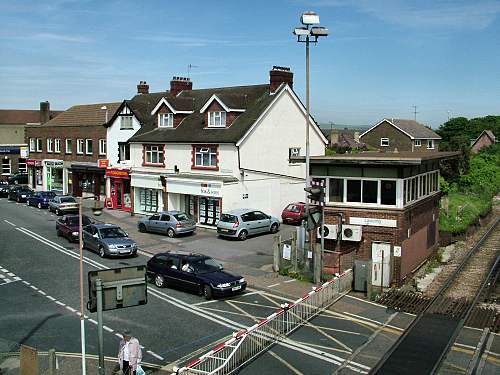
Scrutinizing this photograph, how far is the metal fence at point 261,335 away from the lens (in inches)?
540

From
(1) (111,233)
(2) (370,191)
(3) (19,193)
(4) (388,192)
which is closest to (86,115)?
(3) (19,193)

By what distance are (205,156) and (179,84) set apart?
1210 centimetres

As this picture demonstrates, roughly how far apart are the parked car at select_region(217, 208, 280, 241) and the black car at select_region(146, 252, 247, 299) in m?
10.2

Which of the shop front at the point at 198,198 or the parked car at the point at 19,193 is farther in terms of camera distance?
the parked car at the point at 19,193

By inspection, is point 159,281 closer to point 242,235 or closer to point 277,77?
point 242,235

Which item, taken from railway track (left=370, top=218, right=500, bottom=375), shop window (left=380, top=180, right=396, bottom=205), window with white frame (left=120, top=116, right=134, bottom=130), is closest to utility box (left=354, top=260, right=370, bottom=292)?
railway track (left=370, top=218, right=500, bottom=375)

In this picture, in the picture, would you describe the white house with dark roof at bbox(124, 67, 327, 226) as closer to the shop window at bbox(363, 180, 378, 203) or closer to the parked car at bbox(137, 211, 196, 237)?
the parked car at bbox(137, 211, 196, 237)

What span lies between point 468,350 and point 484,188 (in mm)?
47135

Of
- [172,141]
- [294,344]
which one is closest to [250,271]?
[294,344]

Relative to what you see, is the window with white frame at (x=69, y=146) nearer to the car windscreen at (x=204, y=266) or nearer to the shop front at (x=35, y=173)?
the shop front at (x=35, y=173)

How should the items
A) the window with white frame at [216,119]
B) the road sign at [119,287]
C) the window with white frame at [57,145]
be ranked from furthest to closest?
the window with white frame at [57,145] < the window with white frame at [216,119] < the road sign at [119,287]

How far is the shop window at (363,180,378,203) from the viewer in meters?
25.4

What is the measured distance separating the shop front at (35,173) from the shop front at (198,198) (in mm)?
26127

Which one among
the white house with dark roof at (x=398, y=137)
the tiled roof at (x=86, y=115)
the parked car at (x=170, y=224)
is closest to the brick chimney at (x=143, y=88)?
the tiled roof at (x=86, y=115)
